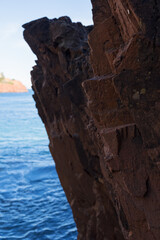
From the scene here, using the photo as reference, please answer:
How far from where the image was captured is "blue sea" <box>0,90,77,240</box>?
8547mm

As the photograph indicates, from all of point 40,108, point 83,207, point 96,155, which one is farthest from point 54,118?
point 83,207

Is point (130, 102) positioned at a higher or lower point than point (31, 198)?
→ higher

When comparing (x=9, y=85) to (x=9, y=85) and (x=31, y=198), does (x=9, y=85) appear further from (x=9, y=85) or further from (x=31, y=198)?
(x=31, y=198)

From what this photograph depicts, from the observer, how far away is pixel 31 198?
10.9 m

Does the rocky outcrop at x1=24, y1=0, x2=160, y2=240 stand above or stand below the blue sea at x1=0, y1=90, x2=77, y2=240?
above

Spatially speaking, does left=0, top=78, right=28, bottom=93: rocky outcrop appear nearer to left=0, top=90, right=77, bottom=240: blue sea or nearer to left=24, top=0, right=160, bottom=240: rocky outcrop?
left=0, top=90, right=77, bottom=240: blue sea

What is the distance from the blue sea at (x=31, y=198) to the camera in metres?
8.55

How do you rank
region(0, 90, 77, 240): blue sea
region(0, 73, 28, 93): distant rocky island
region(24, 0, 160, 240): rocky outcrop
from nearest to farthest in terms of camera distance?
region(24, 0, 160, 240): rocky outcrop, region(0, 90, 77, 240): blue sea, region(0, 73, 28, 93): distant rocky island

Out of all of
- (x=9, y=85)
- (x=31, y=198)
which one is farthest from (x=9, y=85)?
(x=31, y=198)

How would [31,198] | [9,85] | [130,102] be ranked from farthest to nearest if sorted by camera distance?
[9,85] < [31,198] < [130,102]

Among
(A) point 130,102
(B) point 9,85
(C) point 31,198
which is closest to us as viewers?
(A) point 130,102

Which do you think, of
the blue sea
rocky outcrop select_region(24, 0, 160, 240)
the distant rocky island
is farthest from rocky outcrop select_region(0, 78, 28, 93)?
rocky outcrop select_region(24, 0, 160, 240)

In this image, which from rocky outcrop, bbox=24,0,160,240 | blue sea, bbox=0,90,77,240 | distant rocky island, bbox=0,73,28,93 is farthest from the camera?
distant rocky island, bbox=0,73,28,93

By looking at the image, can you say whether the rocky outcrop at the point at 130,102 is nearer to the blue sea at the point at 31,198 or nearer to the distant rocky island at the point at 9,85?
the blue sea at the point at 31,198
